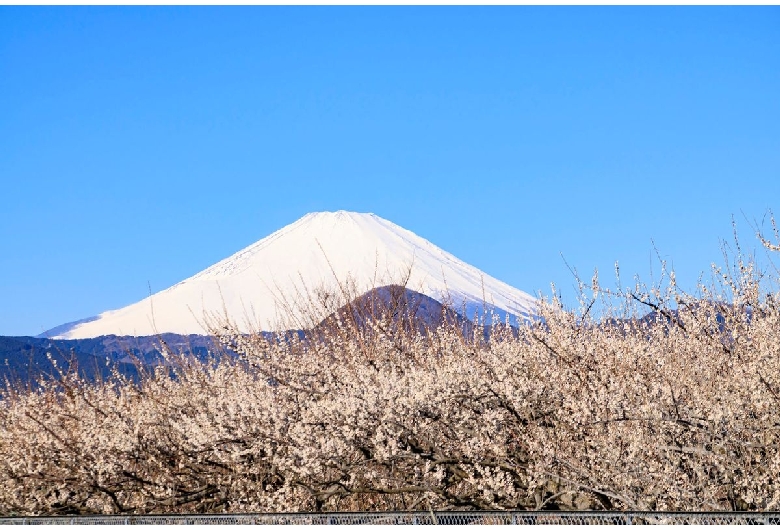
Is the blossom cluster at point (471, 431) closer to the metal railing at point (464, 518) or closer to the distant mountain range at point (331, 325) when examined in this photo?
the metal railing at point (464, 518)

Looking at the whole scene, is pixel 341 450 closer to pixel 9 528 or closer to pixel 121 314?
pixel 9 528

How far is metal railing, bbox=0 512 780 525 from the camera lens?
18.1 ft

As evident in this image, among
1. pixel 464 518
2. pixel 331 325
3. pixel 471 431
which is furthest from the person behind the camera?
pixel 331 325

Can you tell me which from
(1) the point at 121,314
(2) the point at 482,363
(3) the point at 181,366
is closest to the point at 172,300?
(1) the point at 121,314

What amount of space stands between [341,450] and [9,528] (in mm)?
2635

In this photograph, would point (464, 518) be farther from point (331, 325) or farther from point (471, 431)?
point (331, 325)

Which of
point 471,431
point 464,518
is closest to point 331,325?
point 471,431


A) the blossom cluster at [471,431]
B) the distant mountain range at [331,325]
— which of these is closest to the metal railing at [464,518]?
the blossom cluster at [471,431]

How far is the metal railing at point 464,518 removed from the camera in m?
5.53

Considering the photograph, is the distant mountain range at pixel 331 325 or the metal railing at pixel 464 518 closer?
the metal railing at pixel 464 518

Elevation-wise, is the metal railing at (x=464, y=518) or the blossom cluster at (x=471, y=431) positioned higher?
the blossom cluster at (x=471, y=431)

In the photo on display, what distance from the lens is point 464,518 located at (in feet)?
21.1

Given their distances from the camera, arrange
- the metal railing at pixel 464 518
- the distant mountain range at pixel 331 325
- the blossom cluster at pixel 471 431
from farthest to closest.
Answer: the distant mountain range at pixel 331 325 → the blossom cluster at pixel 471 431 → the metal railing at pixel 464 518

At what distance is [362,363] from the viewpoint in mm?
10000
